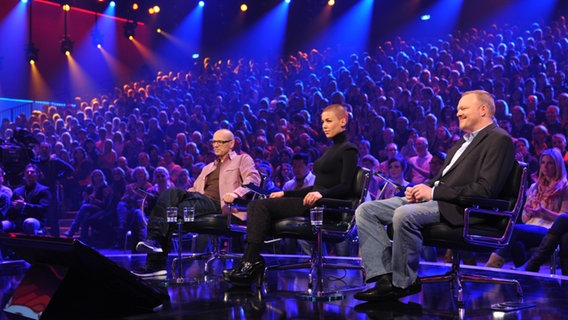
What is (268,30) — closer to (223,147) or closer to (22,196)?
(22,196)

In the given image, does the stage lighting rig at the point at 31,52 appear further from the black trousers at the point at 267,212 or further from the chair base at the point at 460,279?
the chair base at the point at 460,279

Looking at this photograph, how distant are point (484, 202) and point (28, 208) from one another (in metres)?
5.16

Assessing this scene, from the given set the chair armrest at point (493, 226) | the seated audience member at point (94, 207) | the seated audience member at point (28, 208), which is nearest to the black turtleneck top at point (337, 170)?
the chair armrest at point (493, 226)

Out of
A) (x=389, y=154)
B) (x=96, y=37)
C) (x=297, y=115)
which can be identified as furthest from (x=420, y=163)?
(x=96, y=37)

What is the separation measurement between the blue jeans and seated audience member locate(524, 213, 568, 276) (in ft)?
5.95

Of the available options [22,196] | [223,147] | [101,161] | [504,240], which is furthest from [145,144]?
[504,240]

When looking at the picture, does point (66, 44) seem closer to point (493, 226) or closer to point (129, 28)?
point (129, 28)

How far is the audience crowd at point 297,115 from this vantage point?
6.61 metres

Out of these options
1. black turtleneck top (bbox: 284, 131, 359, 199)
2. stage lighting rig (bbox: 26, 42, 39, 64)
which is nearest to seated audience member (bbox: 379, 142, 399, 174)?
black turtleneck top (bbox: 284, 131, 359, 199)

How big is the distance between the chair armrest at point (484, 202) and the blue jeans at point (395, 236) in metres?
0.17

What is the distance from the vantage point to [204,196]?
4.32 meters

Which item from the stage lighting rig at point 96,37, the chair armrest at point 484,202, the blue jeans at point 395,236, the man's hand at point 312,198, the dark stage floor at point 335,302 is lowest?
the dark stage floor at point 335,302

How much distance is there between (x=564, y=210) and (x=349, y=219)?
207 cm

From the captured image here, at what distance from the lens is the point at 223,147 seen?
4.52 meters
